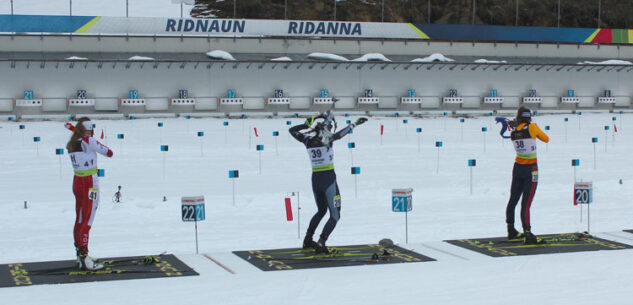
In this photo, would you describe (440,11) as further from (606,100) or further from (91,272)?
(91,272)

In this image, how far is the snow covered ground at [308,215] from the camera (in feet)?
31.2

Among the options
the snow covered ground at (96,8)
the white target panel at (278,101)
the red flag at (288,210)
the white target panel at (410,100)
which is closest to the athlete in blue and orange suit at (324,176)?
the red flag at (288,210)

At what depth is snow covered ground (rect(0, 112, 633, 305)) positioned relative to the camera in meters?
9.50

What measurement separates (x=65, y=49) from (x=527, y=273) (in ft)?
139

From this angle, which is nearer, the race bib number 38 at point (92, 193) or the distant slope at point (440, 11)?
the race bib number 38 at point (92, 193)

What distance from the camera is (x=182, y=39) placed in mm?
50250

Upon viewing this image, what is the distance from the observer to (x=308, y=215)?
16.9m

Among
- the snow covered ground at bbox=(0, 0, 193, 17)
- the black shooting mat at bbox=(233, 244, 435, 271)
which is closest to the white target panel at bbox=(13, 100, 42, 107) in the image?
the snow covered ground at bbox=(0, 0, 193, 17)

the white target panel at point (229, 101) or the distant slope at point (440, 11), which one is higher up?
the distant slope at point (440, 11)

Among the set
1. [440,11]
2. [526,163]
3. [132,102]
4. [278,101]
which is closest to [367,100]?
[278,101]

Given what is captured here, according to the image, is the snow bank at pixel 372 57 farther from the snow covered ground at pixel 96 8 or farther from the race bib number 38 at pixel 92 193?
the race bib number 38 at pixel 92 193

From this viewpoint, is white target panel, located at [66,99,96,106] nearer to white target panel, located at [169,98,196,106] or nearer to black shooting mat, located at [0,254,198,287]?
white target panel, located at [169,98,196,106]

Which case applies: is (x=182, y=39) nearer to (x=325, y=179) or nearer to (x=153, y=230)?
(x=153, y=230)

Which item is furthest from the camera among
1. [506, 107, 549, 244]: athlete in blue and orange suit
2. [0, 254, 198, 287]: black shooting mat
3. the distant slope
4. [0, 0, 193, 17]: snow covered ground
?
the distant slope
